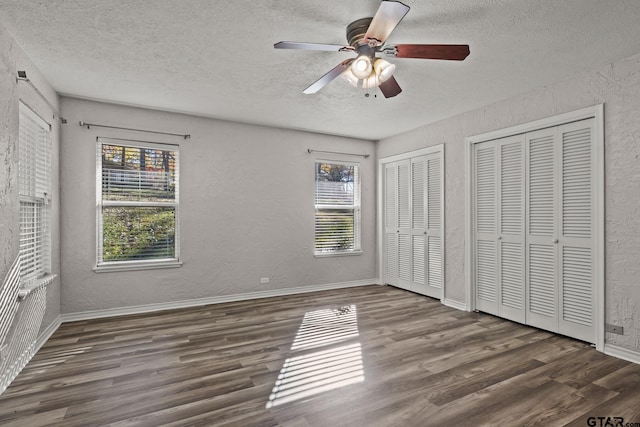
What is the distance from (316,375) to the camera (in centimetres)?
262

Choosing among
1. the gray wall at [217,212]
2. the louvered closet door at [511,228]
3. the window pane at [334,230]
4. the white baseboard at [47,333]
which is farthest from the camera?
the window pane at [334,230]

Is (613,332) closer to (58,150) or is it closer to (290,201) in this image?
(290,201)

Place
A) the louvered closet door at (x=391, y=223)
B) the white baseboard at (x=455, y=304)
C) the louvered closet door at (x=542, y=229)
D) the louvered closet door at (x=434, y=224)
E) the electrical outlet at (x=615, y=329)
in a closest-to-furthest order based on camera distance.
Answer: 1. the electrical outlet at (x=615, y=329)
2. the louvered closet door at (x=542, y=229)
3. the white baseboard at (x=455, y=304)
4. the louvered closet door at (x=434, y=224)
5. the louvered closet door at (x=391, y=223)

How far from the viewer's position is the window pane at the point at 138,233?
411cm

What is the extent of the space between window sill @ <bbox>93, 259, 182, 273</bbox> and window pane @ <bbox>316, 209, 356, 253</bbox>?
84.8 inches

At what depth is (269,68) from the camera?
3088mm

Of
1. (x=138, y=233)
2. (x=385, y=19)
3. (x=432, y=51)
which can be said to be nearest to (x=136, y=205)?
(x=138, y=233)

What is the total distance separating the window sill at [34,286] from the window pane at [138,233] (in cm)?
77

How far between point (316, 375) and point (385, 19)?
2.49 m

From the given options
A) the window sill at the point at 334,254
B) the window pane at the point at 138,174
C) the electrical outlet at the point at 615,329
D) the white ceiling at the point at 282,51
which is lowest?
the electrical outlet at the point at 615,329

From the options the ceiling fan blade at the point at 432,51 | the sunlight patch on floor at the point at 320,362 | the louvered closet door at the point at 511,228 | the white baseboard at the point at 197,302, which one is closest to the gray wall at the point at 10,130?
the white baseboard at the point at 197,302

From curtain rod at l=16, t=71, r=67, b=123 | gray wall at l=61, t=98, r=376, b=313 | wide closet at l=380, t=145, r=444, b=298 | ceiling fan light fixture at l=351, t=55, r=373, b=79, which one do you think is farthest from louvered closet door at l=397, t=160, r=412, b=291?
curtain rod at l=16, t=71, r=67, b=123

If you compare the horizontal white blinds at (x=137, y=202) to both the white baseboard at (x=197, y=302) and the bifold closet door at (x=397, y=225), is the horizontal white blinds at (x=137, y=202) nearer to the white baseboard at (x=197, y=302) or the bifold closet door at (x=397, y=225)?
the white baseboard at (x=197, y=302)

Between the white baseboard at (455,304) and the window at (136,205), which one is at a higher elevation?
the window at (136,205)
